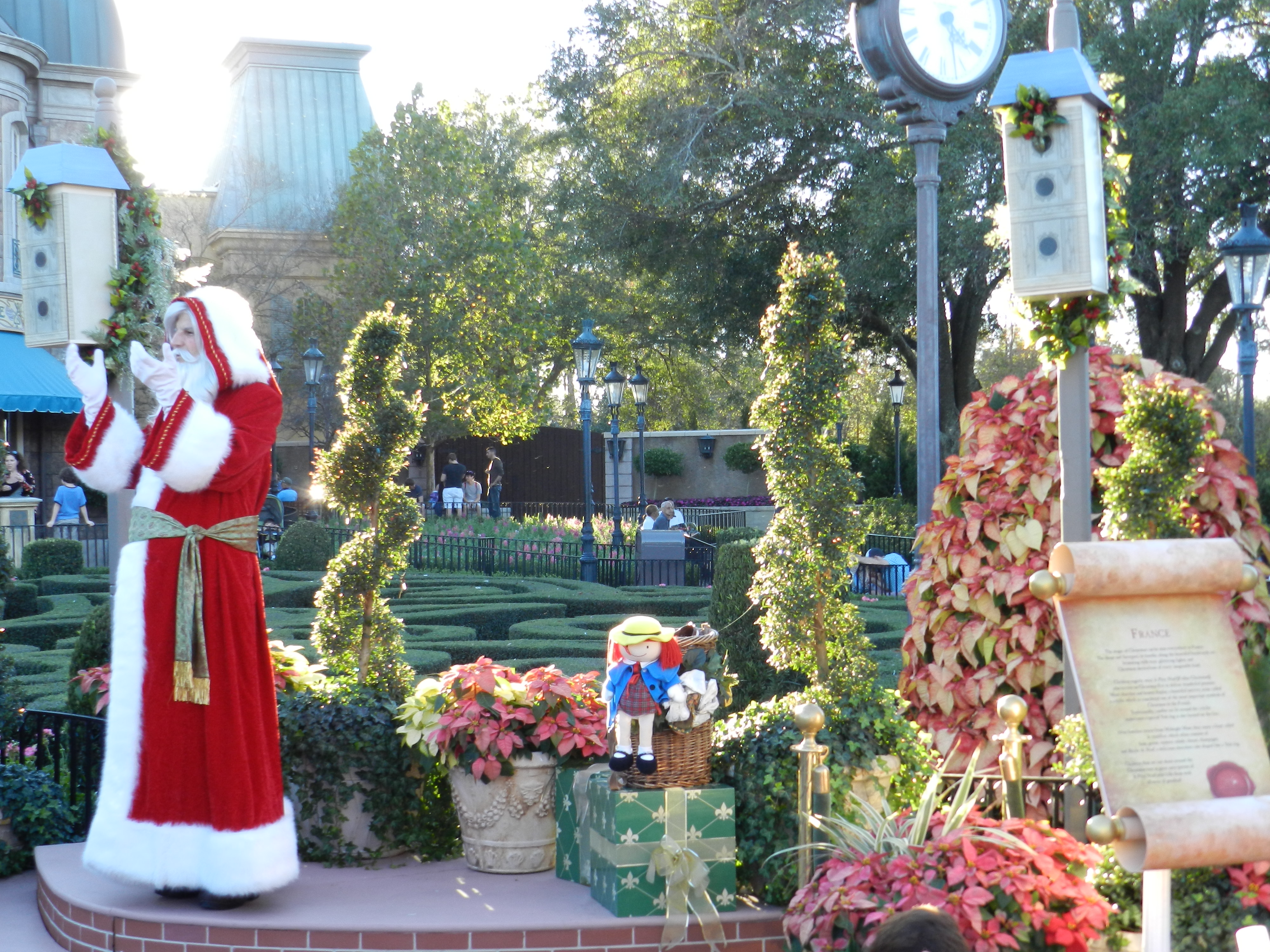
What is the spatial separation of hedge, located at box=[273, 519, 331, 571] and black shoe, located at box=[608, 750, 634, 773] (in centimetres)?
1469

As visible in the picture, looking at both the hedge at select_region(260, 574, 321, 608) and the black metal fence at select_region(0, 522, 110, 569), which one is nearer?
the hedge at select_region(260, 574, 321, 608)

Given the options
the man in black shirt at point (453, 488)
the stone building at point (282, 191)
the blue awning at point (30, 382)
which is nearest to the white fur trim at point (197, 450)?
the man in black shirt at point (453, 488)

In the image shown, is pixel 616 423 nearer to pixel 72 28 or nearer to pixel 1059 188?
pixel 72 28

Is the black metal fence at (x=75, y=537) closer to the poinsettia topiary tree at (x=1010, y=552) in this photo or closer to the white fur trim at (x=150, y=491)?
the white fur trim at (x=150, y=491)

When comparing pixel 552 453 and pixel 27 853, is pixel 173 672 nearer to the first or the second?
pixel 27 853

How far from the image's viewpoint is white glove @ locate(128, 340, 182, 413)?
14.1ft

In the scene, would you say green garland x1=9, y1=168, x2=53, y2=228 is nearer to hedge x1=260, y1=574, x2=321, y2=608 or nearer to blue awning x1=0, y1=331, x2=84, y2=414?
hedge x1=260, y1=574, x2=321, y2=608

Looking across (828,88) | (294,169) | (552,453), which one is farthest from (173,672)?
(294,169)

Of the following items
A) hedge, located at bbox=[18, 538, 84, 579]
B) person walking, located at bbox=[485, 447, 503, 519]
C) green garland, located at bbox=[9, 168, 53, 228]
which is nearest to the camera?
green garland, located at bbox=[9, 168, 53, 228]

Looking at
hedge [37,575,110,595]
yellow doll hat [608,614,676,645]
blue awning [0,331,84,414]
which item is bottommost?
hedge [37,575,110,595]

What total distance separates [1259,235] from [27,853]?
8644 millimetres

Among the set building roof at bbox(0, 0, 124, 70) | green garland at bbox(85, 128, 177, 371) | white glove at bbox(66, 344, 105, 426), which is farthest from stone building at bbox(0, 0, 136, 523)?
white glove at bbox(66, 344, 105, 426)

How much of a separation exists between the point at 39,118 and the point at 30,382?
5.57m

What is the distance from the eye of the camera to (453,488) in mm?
25828
